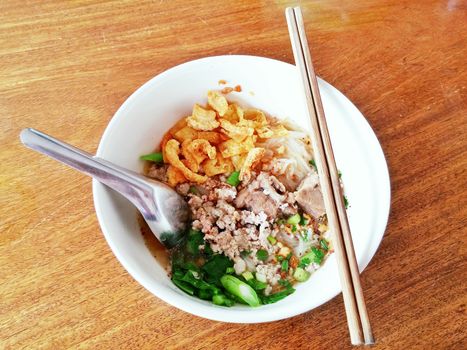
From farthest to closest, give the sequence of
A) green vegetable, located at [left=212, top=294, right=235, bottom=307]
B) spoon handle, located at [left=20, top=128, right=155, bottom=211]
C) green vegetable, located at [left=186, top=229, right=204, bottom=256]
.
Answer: green vegetable, located at [left=186, top=229, right=204, bottom=256], green vegetable, located at [left=212, top=294, right=235, bottom=307], spoon handle, located at [left=20, top=128, right=155, bottom=211]

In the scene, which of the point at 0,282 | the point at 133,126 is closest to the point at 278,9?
the point at 133,126

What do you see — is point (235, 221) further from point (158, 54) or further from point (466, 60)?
point (466, 60)

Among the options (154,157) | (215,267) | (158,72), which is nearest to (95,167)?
(154,157)

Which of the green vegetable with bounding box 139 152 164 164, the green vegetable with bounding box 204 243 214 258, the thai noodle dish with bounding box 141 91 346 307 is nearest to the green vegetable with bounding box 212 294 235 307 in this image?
the thai noodle dish with bounding box 141 91 346 307

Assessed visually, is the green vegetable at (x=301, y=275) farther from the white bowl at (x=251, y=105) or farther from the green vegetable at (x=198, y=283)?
the green vegetable at (x=198, y=283)

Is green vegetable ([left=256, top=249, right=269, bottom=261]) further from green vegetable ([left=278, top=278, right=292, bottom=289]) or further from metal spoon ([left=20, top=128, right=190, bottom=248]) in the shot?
metal spoon ([left=20, top=128, right=190, bottom=248])

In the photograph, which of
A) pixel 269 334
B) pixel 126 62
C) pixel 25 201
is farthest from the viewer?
pixel 126 62
